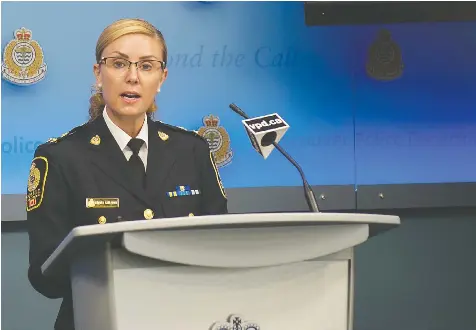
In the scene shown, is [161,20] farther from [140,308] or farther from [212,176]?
[140,308]

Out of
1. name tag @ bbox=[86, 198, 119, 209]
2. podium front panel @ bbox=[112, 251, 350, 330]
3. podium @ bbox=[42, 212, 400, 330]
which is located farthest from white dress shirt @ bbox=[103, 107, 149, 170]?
podium front panel @ bbox=[112, 251, 350, 330]

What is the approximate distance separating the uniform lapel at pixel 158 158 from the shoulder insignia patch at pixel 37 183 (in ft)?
0.73

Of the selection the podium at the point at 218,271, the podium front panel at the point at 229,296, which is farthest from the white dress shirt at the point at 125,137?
the podium front panel at the point at 229,296

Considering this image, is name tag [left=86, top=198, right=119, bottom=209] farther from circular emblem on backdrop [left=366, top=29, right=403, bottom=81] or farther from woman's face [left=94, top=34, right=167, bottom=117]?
circular emblem on backdrop [left=366, top=29, right=403, bottom=81]

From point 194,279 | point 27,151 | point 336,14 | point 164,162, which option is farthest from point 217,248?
point 336,14

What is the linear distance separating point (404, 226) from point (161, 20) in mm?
1423

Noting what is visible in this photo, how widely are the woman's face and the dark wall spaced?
76.9 inches

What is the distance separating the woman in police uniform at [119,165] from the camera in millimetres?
1584

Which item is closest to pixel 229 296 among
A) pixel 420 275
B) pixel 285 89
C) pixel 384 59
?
pixel 285 89

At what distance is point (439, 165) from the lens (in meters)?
3.40

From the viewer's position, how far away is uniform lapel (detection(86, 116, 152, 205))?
164 cm

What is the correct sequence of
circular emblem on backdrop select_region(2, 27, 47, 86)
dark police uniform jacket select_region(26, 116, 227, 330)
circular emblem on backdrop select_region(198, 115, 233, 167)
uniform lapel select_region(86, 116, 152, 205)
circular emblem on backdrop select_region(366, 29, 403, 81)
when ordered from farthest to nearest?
circular emblem on backdrop select_region(366, 29, 403, 81) → circular emblem on backdrop select_region(198, 115, 233, 167) → circular emblem on backdrop select_region(2, 27, 47, 86) → uniform lapel select_region(86, 116, 152, 205) → dark police uniform jacket select_region(26, 116, 227, 330)

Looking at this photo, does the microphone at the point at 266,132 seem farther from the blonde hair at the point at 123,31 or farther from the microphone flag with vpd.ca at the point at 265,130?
the blonde hair at the point at 123,31

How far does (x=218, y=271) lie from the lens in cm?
111
